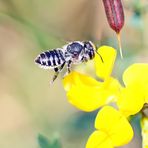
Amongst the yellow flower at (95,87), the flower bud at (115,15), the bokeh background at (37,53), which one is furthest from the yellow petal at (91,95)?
the bokeh background at (37,53)

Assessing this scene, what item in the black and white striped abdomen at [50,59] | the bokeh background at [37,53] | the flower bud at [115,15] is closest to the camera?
the black and white striped abdomen at [50,59]

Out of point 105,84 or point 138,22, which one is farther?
point 138,22

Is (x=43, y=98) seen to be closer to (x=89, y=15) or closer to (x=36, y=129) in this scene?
(x=36, y=129)

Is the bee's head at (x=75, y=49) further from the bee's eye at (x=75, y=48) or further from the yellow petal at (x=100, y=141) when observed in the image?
the yellow petal at (x=100, y=141)

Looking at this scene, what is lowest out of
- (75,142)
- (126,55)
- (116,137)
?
(75,142)

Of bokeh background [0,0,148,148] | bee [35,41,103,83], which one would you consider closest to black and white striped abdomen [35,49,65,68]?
bee [35,41,103,83]

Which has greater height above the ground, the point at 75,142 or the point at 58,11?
the point at 58,11

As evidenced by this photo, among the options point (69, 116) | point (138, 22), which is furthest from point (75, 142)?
point (138, 22)
